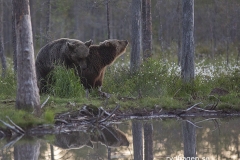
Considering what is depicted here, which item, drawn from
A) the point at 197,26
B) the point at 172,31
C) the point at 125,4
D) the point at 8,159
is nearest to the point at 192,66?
the point at 8,159

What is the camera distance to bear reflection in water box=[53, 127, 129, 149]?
32.6 feet

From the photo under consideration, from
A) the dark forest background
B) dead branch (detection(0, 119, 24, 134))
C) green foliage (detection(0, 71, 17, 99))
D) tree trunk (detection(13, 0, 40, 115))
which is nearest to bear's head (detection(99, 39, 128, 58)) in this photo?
green foliage (detection(0, 71, 17, 99))

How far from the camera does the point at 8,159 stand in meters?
8.70

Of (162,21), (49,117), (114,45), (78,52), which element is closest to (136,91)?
(114,45)

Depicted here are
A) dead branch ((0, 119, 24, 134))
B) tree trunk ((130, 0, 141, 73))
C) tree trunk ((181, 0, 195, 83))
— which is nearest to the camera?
dead branch ((0, 119, 24, 134))

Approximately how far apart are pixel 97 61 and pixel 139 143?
4.71m

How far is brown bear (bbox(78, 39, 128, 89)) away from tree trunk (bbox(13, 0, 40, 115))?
371 cm

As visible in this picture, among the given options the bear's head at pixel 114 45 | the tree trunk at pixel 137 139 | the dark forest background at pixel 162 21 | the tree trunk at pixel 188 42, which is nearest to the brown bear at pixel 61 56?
the bear's head at pixel 114 45

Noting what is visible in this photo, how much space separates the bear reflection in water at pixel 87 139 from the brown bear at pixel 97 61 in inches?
145

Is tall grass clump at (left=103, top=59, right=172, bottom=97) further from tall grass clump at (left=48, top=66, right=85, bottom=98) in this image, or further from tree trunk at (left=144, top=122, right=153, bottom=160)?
tree trunk at (left=144, top=122, right=153, bottom=160)

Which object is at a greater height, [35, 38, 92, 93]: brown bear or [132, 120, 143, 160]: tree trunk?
[35, 38, 92, 93]: brown bear

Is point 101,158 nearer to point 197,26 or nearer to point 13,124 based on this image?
point 13,124

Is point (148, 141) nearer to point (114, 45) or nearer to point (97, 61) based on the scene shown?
point (97, 61)

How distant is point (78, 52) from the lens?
14.1m
